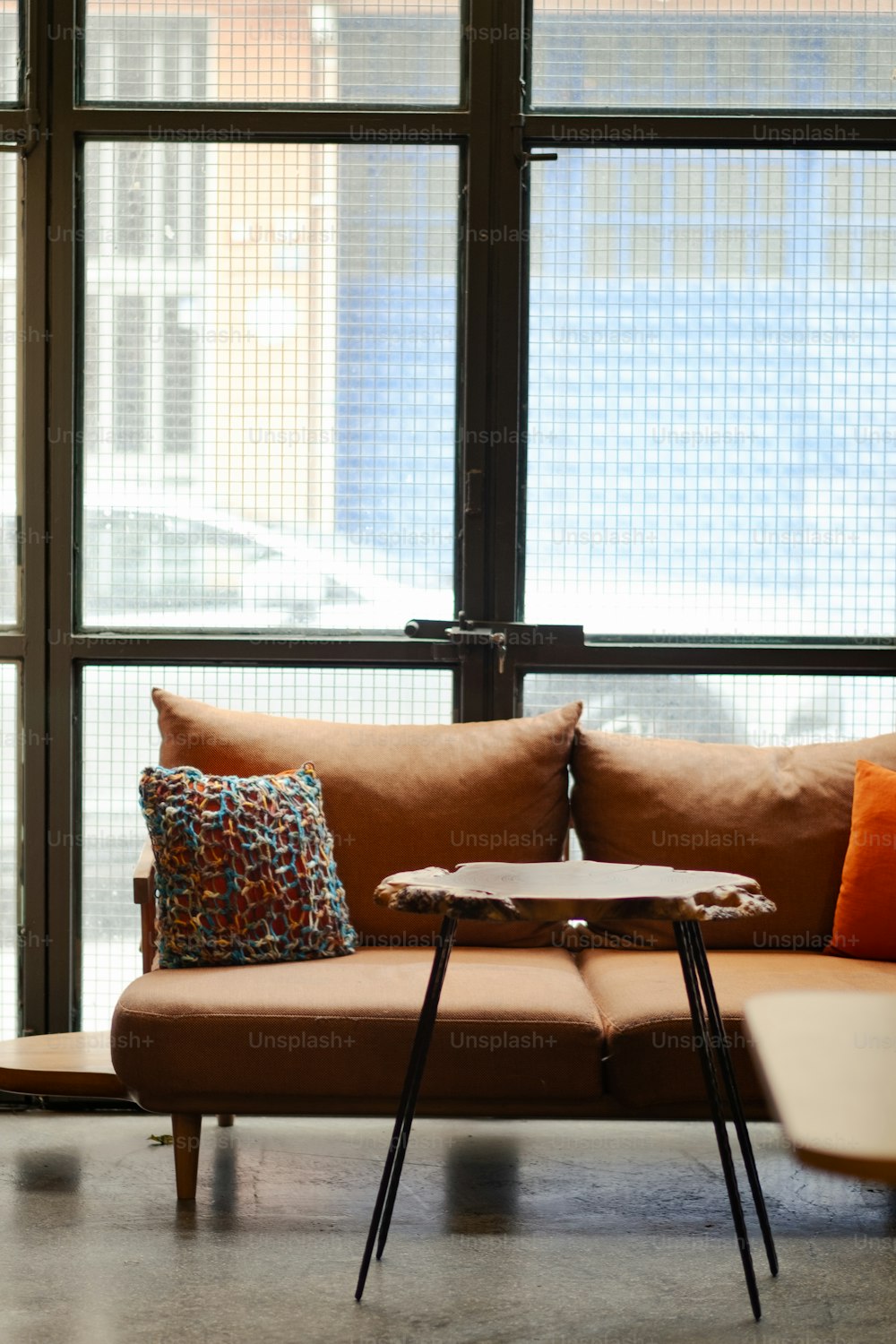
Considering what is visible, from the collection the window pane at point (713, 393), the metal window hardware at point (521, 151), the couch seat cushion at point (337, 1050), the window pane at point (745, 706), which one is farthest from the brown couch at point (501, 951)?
the metal window hardware at point (521, 151)

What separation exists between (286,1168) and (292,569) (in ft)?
5.11

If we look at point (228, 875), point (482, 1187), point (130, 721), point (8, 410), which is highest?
point (8, 410)

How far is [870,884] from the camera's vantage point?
9.93ft

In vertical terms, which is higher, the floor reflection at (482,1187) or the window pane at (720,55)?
the window pane at (720,55)

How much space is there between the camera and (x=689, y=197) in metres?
3.61

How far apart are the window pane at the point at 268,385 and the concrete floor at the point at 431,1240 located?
1392mm

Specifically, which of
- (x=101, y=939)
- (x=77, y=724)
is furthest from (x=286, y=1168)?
(x=77, y=724)

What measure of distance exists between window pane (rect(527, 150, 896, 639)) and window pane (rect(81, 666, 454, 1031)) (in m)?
0.45

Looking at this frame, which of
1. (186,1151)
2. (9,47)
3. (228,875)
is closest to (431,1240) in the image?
(186,1151)

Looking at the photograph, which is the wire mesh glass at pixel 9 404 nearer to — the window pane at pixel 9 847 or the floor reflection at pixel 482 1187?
the window pane at pixel 9 847

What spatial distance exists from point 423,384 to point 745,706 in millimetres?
1256

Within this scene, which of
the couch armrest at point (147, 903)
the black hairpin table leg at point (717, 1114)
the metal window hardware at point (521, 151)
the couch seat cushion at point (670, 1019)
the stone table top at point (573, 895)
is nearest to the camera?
the stone table top at point (573, 895)

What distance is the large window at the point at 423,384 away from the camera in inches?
142

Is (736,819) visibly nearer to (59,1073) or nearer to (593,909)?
(593,909)
